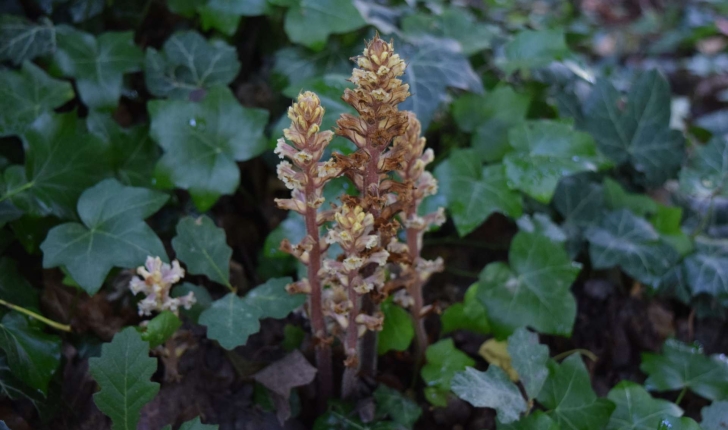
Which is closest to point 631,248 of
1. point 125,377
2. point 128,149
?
point 125,377

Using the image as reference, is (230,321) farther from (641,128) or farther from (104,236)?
(641,128)

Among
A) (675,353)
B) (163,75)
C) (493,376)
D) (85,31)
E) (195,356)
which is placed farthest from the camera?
(85,31)

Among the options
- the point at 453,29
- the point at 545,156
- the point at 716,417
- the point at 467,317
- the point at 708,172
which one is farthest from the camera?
the point at 453,29

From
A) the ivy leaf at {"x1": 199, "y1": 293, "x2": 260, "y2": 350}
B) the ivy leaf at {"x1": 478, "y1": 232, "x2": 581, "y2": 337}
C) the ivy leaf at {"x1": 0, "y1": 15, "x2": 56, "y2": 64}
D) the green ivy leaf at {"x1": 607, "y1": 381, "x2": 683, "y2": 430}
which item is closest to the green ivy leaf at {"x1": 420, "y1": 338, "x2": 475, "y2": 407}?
the ivy leaf at {"x1": 478, "y1": 232, "x2": 581, "y2": 337}

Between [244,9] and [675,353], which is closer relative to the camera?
[675,353]

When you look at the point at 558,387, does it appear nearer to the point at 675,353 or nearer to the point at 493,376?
the point at 493,376

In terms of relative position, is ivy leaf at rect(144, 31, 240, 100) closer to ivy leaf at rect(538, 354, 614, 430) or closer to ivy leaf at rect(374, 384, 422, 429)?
ivy leaf at rect(374, 384, 422, 429)

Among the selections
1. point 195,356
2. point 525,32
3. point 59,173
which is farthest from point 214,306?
point 525,32
